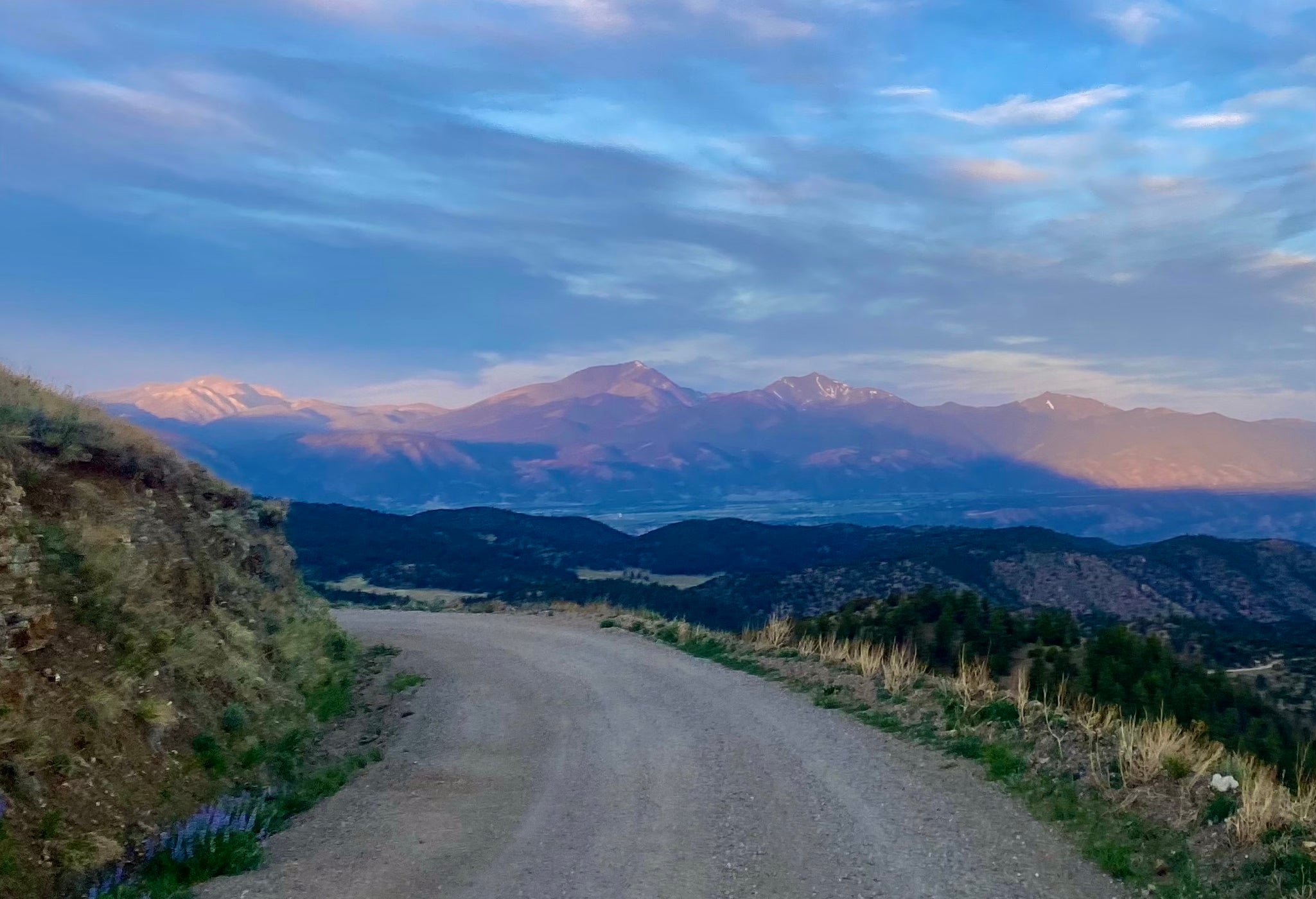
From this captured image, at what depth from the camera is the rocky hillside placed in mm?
7344

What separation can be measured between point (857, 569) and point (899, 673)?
1898 inches

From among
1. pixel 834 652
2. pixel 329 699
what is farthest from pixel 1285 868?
pixel 329 699

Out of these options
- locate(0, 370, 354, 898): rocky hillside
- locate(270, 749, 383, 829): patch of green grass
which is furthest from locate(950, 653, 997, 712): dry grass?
locate(0, 370, 354, 898): rocky hillside

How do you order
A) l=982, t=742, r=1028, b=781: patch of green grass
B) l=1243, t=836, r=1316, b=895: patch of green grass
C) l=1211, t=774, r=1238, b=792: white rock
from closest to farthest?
l=1243, t=836, r=1316, b=895: patch of green grass, l=1211, t=774, r=1238, b=792: white rock, l=982, t=742, r=1028, b=781: patch of green grass

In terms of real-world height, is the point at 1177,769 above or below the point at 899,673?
above

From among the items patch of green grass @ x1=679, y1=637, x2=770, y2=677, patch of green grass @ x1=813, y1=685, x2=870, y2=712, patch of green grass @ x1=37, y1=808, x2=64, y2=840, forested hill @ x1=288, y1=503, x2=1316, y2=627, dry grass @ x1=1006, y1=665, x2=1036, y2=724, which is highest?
patch of green grass @ x1=37, y1=808, x2=64, y2=840

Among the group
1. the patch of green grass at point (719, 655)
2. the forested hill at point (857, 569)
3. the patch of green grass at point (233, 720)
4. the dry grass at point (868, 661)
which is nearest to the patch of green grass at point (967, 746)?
the dry grass at point (868, 661)

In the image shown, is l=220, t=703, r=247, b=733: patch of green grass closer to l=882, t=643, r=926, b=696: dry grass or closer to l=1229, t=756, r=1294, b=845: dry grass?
l=882, t=643, r=926, b=696: dry grass

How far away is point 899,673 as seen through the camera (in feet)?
48.0

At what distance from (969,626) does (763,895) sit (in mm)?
14841

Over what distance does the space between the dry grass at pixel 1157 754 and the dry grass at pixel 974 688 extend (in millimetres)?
2412

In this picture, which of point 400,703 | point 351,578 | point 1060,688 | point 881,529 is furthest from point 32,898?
point 881,529

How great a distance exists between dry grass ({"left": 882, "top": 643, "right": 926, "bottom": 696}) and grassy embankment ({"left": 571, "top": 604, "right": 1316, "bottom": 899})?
30 millimetres

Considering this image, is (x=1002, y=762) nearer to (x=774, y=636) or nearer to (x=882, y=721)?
(x=882, y=721)
